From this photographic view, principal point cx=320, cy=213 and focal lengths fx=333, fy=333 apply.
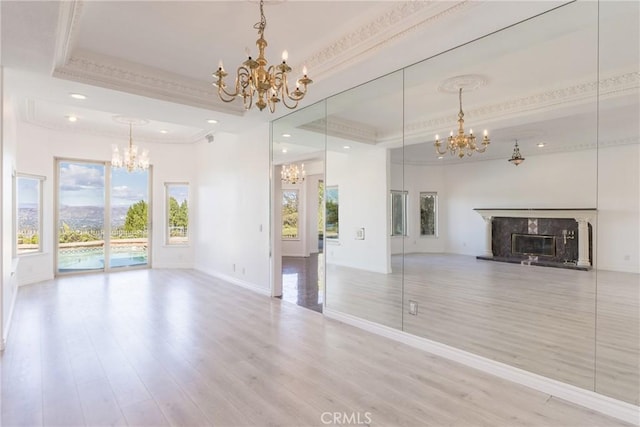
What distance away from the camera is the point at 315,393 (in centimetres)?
264

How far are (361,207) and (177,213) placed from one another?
6.05 meters

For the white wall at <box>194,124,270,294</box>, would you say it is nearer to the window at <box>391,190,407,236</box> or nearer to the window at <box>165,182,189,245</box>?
the window at <box>165,182,189,245</box>

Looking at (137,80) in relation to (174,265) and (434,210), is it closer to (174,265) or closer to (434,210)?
(434,210)

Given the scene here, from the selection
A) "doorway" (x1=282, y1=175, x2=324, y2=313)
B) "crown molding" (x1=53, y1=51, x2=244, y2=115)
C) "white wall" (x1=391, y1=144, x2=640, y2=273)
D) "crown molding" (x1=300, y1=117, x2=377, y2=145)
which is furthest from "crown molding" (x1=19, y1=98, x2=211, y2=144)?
"white wall" (x1=391, y1=144, x2=640, y2=273)

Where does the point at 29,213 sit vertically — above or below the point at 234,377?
above

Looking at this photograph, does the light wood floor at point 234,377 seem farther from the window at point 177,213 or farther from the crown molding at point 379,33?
the window at point 177,213

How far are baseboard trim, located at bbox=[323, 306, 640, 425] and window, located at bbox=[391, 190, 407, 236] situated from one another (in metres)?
1.17

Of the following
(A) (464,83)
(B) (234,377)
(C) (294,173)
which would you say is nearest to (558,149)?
(A) (464,83)

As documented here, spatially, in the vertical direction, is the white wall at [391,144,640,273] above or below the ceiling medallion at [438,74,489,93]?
below

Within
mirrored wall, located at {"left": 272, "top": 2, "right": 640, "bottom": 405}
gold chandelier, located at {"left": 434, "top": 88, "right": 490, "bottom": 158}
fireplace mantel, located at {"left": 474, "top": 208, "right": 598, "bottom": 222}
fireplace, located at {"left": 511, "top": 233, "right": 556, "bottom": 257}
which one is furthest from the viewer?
gold chandelier, located at {"left": 434, "top": 88, "right": 490, "bottom": 158}

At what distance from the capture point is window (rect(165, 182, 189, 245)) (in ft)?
28.5

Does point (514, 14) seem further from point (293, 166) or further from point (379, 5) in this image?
point (293, 166)

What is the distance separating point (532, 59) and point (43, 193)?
8839mm

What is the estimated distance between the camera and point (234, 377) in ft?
9.51
